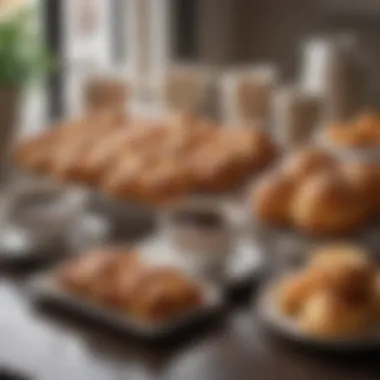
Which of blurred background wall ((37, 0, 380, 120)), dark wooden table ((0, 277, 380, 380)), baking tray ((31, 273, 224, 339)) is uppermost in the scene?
blurred background wall ((37, 0, 380, 120))

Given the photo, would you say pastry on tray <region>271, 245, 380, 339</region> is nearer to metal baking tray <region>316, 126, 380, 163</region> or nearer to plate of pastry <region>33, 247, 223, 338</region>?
plate of pastry <region>33, 247, 223, 338</region>

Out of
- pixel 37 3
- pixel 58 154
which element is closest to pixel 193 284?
pixel 58 154

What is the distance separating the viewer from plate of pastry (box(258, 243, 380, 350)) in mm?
911

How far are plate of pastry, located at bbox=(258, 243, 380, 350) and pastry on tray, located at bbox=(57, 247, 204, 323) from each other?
0.25 ft

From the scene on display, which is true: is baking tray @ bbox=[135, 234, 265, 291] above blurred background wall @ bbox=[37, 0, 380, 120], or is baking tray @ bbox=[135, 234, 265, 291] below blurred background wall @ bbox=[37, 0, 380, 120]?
below

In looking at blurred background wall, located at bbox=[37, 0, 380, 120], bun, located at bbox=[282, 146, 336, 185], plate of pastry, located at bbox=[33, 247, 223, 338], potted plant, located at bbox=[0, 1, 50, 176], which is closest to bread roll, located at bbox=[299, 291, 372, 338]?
plate of pastry, located at bbox=[33, 247, 223, 338]

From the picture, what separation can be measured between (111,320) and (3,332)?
0.10 meters

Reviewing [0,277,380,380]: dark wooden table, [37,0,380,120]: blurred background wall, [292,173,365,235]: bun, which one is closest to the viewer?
[0,277,380,380]: dark wooden table

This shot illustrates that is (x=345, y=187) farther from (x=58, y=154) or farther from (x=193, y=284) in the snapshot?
(x=58, y=154)

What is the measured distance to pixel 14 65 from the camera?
1.37 metres

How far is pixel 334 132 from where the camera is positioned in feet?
4.28

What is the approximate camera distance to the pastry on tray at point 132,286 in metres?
0.94

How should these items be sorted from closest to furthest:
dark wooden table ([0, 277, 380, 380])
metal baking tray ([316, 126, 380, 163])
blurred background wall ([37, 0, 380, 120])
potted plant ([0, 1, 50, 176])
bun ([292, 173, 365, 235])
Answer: dark wooden table ([0, 277, 380, 380]), bun ([292, 173, 365, 235]), metal baking tray ([316, 126, 380, 163]), potted plant ([0, 1, 50, 176]), blurred background wall ([37, 0, 380, 120])

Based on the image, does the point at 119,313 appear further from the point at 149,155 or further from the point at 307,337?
the point at 149,155
